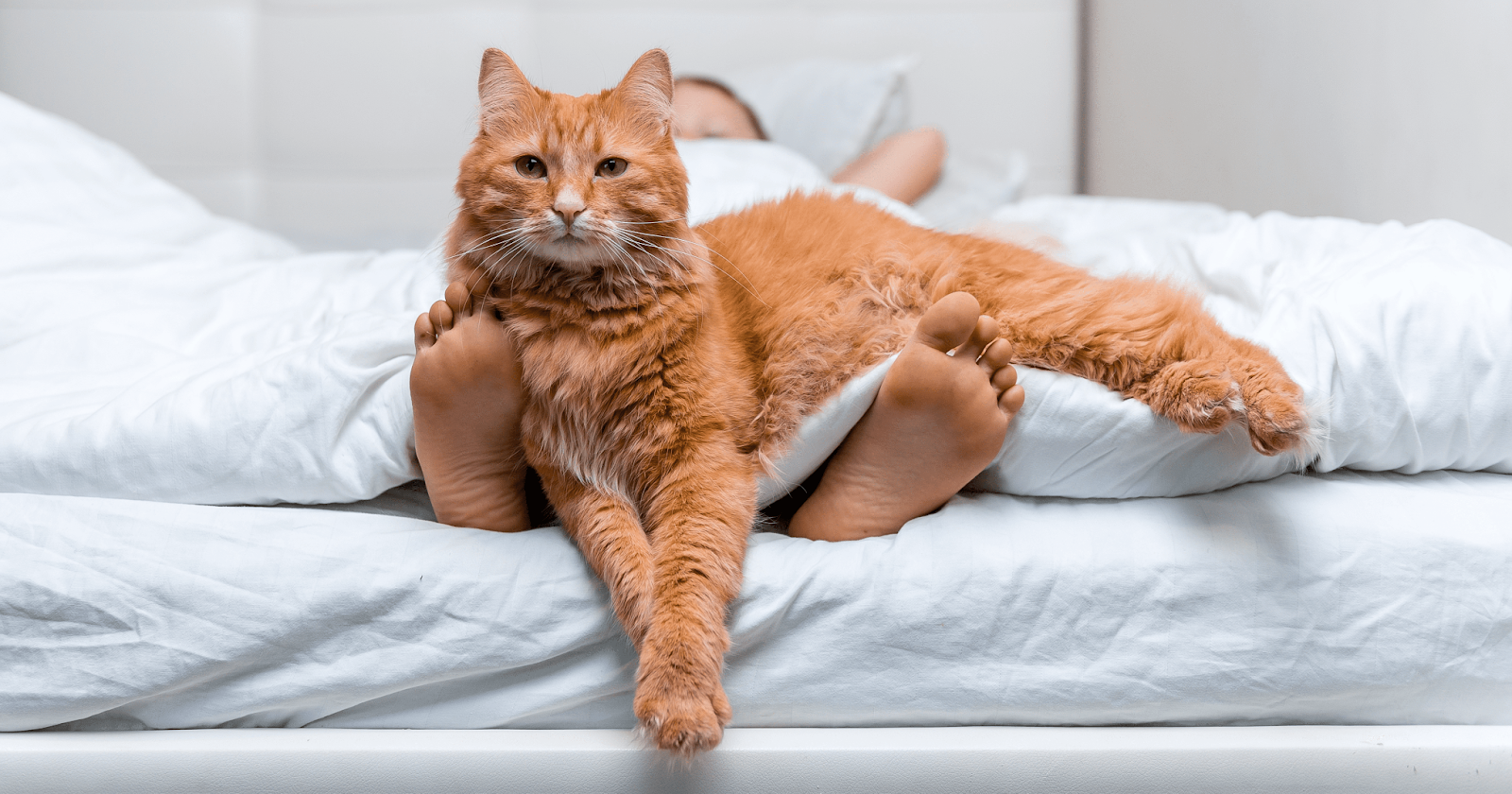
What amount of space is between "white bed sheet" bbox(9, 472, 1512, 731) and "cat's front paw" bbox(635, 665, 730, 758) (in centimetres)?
8

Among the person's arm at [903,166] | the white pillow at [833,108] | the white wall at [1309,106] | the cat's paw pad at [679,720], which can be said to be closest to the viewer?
the cat's paw pad at [679,720]

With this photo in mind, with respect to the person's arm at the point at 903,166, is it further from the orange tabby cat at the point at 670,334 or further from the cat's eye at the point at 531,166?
the cat's eye at the point at 531,166

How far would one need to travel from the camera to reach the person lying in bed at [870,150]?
204cm

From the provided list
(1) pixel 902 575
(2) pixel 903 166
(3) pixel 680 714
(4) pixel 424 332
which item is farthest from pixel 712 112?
(3) pixel 680 714

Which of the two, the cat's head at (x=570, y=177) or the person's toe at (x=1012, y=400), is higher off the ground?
the cat's head at (x=570, y=177)

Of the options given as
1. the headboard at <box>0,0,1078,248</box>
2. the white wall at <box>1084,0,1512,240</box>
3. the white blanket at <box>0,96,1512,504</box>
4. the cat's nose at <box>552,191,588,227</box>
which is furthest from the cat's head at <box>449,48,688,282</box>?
the headboard at <box>0,0,1078,248</box>

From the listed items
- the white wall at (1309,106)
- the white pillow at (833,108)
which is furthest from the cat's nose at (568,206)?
the white pillow at (833,108)

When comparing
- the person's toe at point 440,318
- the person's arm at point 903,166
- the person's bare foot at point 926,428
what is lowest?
the person's bare foot at point 926,428

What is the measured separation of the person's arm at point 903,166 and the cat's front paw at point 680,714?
152 centimetres

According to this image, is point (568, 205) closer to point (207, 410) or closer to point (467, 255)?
point (467, 255)

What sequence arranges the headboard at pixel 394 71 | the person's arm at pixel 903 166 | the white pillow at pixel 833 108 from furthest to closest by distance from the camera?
1. the headboard at pixel 394 71
2. the white pillow at pixel 833 108
3. the person's arm at pixel 903 166

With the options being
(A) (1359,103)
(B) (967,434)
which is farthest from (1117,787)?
(A) (1359,103)

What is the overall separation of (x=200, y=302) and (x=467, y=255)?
2.26 ft

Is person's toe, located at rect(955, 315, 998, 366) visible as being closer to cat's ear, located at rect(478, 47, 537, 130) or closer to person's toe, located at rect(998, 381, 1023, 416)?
person's toe, located at rect(998, 381, 1023, 416)
